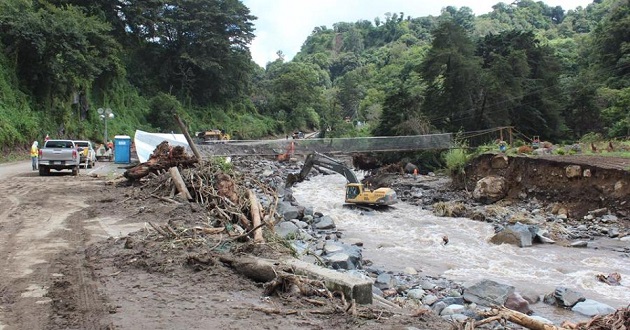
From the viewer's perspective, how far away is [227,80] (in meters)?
59.9

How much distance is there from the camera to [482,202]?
2375 centimetres

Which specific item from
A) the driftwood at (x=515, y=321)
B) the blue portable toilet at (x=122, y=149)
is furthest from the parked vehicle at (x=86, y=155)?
the driftwood at (x=515, y=321)

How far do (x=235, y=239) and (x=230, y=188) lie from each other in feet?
13.3

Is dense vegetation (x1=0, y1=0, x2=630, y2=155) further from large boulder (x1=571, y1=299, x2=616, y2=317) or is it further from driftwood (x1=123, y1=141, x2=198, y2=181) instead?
large boulder (x1=571, y1=299, x2=616, y2=317)

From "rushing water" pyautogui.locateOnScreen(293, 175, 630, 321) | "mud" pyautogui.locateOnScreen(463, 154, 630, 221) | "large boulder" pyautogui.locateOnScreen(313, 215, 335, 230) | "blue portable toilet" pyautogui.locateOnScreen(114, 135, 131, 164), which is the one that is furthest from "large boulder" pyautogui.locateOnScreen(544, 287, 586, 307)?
"blue portable toilet" pyautogui.locateOnScreen(114, 135, 131, 164)

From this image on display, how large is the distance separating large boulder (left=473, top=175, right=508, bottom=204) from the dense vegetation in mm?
12132

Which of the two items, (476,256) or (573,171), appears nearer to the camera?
(476,256)

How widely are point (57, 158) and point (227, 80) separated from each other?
4078cm

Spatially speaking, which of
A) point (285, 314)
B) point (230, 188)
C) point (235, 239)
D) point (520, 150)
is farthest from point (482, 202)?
point (285, 314)

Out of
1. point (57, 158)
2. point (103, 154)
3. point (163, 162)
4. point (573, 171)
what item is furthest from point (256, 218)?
point (103, 154)

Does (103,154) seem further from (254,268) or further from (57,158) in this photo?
(254,268)

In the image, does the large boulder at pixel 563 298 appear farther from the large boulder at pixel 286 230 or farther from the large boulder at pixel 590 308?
the large boulder at pixel 286 230

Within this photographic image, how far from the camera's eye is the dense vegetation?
30.2 meters

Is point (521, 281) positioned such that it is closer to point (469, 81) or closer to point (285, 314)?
point (285, 314)
